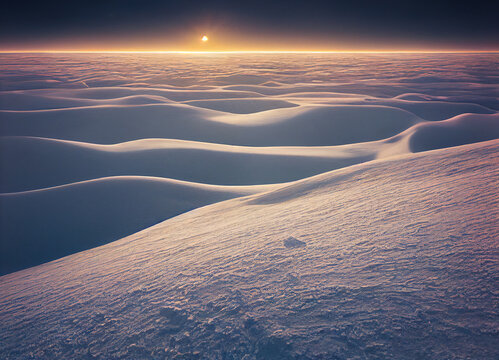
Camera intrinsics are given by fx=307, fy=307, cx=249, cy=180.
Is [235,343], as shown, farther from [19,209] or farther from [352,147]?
[352,147]

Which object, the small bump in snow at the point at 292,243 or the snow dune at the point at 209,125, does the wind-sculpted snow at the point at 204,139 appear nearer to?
the snow dune at the point at 209,125

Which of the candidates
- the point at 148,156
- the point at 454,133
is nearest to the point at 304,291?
the point at 148,156

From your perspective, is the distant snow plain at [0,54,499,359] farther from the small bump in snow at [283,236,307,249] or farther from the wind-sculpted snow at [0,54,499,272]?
the wind-sculpted snow at [0,54,499,272]

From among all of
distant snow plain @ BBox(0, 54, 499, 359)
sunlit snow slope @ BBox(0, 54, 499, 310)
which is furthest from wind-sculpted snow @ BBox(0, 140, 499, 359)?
sunlit snow slope @ BBox(0, 54, 499, 310)

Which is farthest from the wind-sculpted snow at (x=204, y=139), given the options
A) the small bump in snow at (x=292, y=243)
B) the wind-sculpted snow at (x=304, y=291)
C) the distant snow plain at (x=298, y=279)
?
the small bump in snow at (x=292, y=243)

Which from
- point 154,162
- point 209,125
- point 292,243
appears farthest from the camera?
point 209,125

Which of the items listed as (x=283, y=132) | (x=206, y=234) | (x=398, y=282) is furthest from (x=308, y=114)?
(x=398, y=282)

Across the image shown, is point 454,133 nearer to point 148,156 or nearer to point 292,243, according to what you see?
point 148,156

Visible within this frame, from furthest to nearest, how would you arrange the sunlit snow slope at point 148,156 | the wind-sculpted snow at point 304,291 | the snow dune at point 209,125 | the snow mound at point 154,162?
the snow dune at point 209,125, the snow mound at point 154,162, the sunlit snow slope at point 148,156, the wind-sculpted snow at point 304,291
